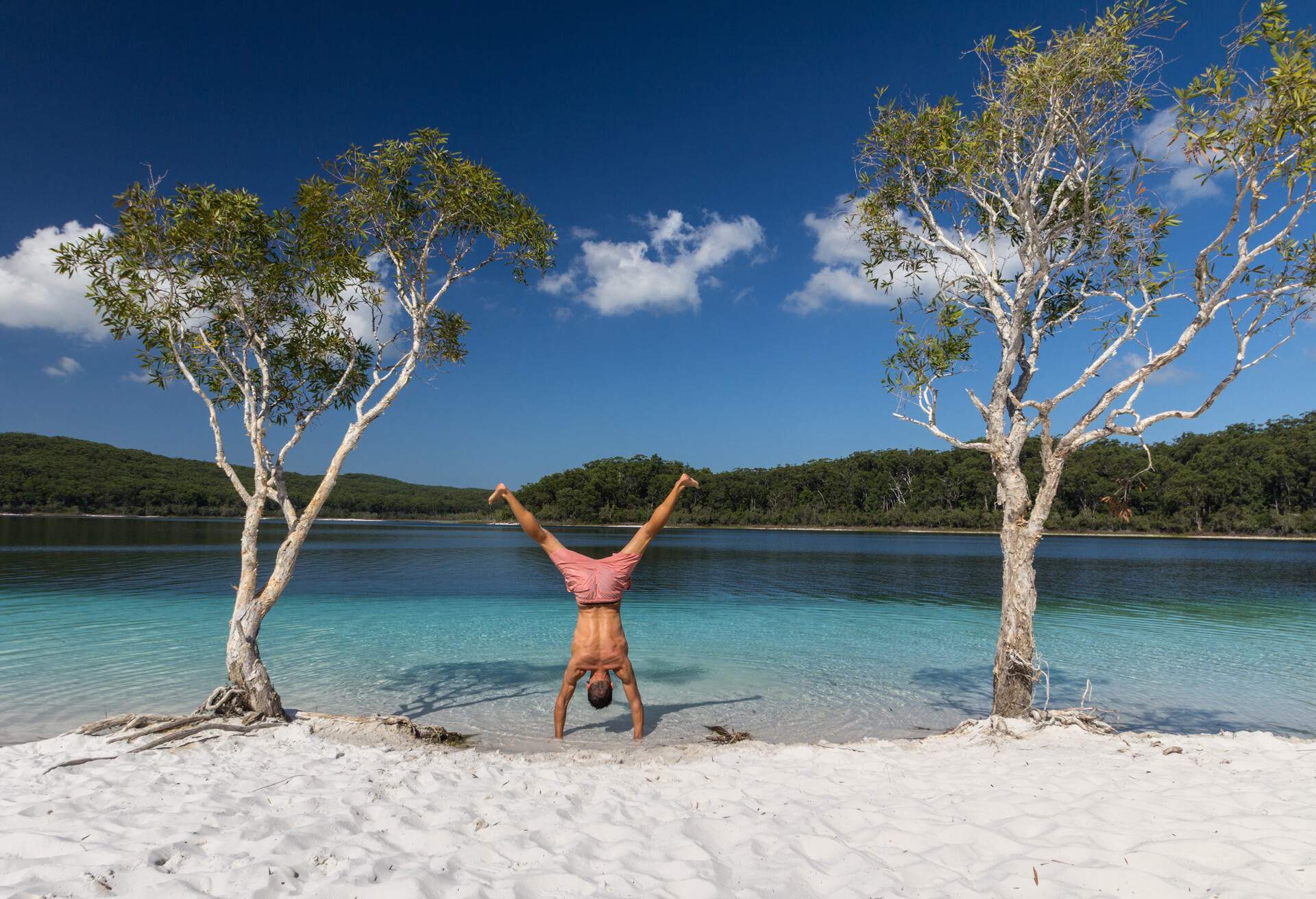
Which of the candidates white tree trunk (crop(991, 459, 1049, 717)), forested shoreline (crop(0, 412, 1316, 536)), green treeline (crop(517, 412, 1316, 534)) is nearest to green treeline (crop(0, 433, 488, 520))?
forested shoreline (crop(0, 412, 1316, 536))

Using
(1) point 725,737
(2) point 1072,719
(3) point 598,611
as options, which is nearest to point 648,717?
(1) point 725,737

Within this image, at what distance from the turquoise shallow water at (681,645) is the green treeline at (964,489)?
63.2 metres

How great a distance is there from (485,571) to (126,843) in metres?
31.9

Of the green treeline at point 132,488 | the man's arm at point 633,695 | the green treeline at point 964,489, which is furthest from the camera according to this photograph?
the green treeline at point 132,488

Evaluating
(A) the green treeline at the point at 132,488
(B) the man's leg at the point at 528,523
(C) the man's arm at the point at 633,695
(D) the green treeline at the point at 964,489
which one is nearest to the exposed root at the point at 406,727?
(C) the man's arm at the point at 633,695

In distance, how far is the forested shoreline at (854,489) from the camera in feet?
291

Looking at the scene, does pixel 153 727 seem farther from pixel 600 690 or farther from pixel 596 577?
pixel 596 577

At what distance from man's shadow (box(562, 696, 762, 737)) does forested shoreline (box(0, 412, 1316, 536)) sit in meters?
83.0

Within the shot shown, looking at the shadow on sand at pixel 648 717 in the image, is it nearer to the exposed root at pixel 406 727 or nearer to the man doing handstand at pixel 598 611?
the man doing handstand at pixel 598 611

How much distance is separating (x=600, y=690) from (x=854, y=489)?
4496 inches

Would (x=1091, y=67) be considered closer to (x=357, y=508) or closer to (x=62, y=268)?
(x=62, y=268)

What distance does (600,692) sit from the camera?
7.74 metres

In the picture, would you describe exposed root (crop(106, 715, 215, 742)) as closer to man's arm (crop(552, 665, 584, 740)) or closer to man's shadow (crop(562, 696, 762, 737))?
man's arm (crop(552, 665, 584, 740))

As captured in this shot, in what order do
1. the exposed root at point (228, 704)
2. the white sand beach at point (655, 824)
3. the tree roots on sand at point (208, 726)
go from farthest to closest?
the exposed root at point (228, 704), the tree roots on sand at point (208, 726), the white sand beach at point (655, 824)
